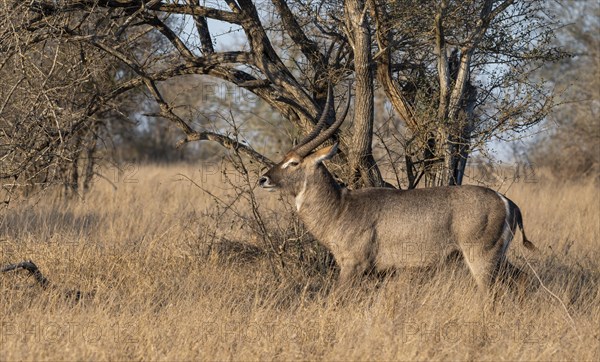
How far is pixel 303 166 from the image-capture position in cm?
781

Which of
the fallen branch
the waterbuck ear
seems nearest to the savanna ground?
the fallen branch

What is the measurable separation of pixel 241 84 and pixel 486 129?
258 centimetres

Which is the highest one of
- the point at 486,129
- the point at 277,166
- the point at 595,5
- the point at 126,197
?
the point at 595,5

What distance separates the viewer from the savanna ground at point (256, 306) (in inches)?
222

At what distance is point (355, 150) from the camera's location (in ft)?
27.2

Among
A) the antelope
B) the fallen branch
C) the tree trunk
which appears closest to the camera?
the fallen branch

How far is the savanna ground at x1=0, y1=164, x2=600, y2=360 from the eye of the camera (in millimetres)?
5648

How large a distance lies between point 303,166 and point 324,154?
258 mm

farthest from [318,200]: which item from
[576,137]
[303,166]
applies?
[576,137]

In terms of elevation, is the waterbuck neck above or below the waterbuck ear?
below

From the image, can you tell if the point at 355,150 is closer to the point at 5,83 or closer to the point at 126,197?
the point at 5,83

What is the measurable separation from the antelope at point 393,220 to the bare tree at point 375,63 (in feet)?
2.25

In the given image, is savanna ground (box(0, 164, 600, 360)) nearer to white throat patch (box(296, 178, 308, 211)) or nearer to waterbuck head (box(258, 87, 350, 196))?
white throat patch (box(296, 178, 308, 211))

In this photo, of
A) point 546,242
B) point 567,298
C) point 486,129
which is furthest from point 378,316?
point 546,242
